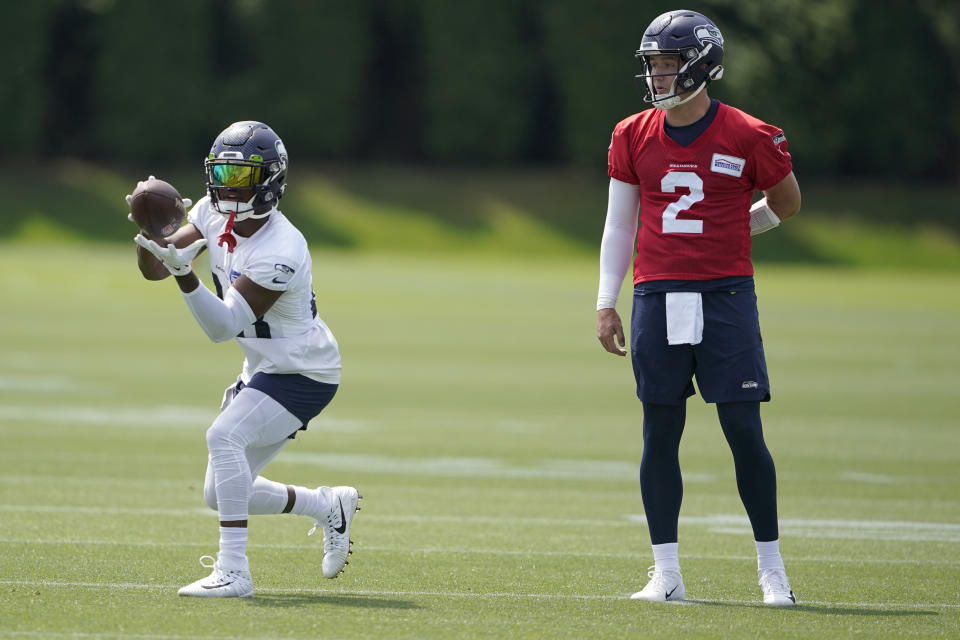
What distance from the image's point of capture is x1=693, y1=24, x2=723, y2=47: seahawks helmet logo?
5.22 meters

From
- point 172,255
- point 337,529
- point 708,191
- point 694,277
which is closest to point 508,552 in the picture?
point 337,529

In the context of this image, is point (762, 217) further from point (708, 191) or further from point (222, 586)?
point (222, 586)

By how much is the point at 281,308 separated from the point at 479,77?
1504 inches

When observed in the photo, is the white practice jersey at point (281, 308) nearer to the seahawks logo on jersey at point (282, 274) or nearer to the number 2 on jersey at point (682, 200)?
the seahawks logo on jersey at point (282, 274)

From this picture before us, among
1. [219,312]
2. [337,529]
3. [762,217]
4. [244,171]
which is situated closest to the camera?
[219,312]

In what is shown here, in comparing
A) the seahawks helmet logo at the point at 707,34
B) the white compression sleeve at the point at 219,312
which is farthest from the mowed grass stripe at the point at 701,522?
the seahawks helmet logo at the point at 707,34

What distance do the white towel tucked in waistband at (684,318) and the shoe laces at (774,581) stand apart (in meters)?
0.90

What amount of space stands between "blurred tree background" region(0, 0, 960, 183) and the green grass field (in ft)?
76.6

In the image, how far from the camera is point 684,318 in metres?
5.09

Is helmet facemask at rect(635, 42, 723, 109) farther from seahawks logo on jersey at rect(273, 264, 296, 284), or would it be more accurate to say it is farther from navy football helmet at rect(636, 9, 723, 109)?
seahawks logo on jersey at rect(273, 264, 296, 284)

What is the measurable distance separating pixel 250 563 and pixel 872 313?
20.4 metres

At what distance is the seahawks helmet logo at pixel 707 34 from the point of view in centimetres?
522

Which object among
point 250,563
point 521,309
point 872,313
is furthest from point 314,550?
point 872,313

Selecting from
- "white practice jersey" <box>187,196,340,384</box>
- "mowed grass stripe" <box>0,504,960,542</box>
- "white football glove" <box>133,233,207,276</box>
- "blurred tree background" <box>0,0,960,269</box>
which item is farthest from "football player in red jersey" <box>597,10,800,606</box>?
"blurred tree background" <box>0,0,960,269</box>
